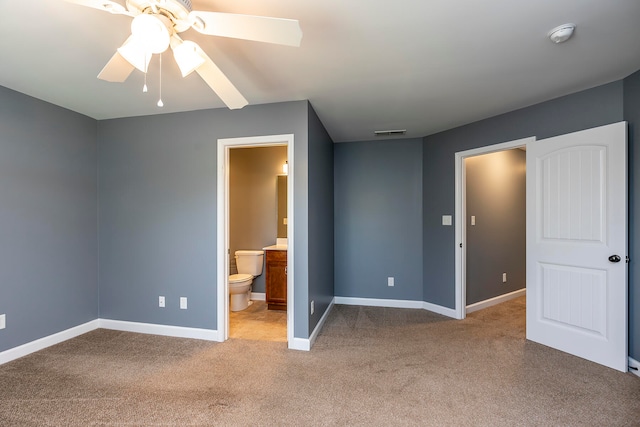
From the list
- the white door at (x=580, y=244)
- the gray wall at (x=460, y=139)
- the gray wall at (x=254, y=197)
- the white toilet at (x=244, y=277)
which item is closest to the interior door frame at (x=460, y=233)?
the gray wall at (x=460, y=139)

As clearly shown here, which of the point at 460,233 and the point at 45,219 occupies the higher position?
the point at 45,219

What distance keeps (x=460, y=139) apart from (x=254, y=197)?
2.89 metres

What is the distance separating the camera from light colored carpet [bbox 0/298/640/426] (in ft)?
5.97

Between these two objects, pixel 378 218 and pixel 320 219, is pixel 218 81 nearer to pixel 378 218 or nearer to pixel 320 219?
pixel 320 219

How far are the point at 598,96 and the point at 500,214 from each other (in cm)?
192

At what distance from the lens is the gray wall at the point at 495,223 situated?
151 inches

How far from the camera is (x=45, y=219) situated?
276cm

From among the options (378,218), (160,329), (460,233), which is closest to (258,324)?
(160,329)

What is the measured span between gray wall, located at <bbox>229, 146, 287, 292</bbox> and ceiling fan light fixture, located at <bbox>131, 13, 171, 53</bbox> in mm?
3099

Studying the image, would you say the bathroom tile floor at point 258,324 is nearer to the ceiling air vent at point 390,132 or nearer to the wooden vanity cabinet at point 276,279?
the wooden vanity cabinet at point 276,279

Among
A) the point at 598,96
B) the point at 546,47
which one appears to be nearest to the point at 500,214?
the point at 598,96

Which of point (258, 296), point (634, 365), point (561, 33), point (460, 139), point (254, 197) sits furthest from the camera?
point (254, 197)

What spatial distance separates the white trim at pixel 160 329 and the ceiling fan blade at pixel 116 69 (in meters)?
2.31

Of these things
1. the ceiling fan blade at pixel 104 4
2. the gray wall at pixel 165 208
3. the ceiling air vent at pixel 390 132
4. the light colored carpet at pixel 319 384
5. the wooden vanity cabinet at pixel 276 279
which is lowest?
the light colored carpet at pixel 319 384
